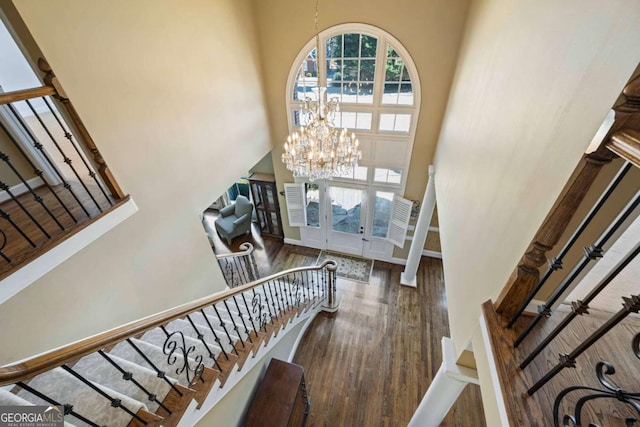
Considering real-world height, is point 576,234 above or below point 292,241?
above

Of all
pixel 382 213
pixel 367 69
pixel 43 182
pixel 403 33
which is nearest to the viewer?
pixel 43 182

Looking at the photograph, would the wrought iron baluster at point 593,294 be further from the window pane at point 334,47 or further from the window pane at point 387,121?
the window pane at point 334,47

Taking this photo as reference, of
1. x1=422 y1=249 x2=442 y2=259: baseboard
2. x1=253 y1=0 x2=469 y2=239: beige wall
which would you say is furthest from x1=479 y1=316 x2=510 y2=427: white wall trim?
x1=422 y1=249 x2=442 y2=259: baseboard

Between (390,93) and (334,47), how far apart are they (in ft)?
3.90

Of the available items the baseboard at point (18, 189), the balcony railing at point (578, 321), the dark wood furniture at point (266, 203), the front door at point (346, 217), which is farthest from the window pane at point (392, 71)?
the baseboard at point (18, 189)

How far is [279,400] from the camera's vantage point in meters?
2.93

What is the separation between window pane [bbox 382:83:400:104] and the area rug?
3.50 metres

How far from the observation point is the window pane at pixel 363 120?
4.73 m

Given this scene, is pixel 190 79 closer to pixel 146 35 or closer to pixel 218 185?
pixel 146 35

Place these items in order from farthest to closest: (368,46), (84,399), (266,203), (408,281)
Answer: (266,203) → (408,281) → (368,46) → (84,399)

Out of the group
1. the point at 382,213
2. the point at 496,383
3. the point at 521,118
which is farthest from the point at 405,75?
the point at 496,383

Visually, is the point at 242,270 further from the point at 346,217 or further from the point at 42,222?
the point at 42,222

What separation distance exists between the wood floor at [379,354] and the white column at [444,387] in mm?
820

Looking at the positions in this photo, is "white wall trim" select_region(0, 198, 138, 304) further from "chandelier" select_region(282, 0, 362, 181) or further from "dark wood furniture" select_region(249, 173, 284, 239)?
"dark wood furniture" select_region(249, 173, 284, 239)
